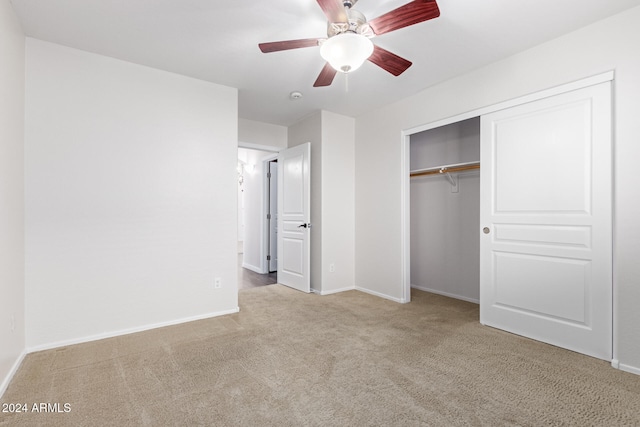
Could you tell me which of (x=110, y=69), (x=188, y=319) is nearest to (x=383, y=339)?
(x=188, y=319)

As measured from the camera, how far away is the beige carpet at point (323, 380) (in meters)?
1.68

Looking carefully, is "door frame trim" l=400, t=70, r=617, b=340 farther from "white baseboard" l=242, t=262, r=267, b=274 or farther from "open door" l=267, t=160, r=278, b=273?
"white baseboard" l=242, t=262, r=267, b=274

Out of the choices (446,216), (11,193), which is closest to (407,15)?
(11,193)

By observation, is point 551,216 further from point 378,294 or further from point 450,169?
point 378,294

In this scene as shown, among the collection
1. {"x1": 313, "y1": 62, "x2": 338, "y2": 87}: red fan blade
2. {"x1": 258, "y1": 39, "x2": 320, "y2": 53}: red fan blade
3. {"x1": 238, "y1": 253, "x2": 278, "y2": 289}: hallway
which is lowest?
{"x1": 238, "y1": 253, "x2": 278, "y2": 289}: hallway

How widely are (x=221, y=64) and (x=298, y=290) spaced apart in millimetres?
3014

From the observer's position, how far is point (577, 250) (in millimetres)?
2467

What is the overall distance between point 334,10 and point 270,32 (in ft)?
2.89

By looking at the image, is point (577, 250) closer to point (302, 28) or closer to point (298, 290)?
point (302, 28)

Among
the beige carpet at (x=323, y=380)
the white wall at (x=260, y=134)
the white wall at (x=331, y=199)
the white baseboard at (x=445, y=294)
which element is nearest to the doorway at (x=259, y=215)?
the white wall at (x=260, y=134)

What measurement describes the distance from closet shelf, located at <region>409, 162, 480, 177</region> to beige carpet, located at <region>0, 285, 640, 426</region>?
6.02ft

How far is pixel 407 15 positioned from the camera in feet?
5.87

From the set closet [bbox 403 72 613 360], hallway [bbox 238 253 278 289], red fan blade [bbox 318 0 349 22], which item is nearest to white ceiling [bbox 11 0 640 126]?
red fan blade [bbox 318 0 349 22]

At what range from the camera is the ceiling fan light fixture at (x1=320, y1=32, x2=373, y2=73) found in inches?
71.7
